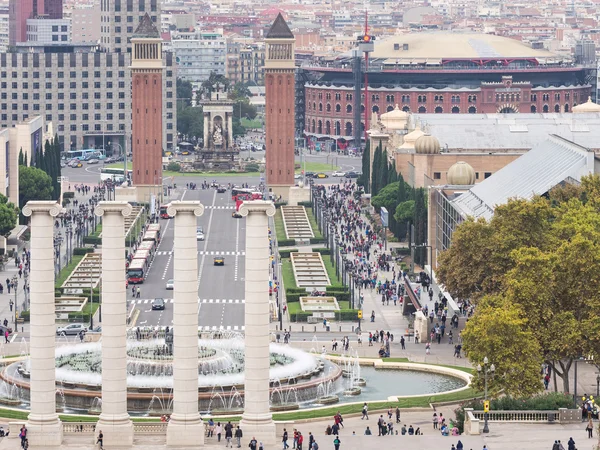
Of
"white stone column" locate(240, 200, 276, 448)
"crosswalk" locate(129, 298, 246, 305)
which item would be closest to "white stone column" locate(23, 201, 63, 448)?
"white stone column" locate(240, 200, 276, 448)

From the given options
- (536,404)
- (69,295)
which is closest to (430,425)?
(536,404)

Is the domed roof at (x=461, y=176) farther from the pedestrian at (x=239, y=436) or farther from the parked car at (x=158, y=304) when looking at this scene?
the pedestrian at (x=239, y=436)

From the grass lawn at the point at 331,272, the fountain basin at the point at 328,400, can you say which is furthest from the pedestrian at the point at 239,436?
the grass lawn at the point at 331,272

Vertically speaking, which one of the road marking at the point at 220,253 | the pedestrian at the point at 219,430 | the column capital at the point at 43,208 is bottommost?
the road marking at the point at 220,253

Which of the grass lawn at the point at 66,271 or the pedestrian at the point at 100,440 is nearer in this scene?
the pedestrian at the point at 100,440

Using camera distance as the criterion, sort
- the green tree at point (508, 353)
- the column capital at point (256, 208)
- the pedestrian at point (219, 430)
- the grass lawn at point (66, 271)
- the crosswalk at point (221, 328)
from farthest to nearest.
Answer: the grass lawn at point (66, 271), the crosswalk at point (221, 328), the green tree at point (508, 353), the pedestrian at point (219, 430), the column capital at point (256, 208)

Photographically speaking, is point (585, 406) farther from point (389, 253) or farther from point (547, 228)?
point (389, 253)

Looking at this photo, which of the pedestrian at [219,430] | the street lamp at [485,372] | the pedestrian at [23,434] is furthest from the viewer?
the street lamp at [485,372]
